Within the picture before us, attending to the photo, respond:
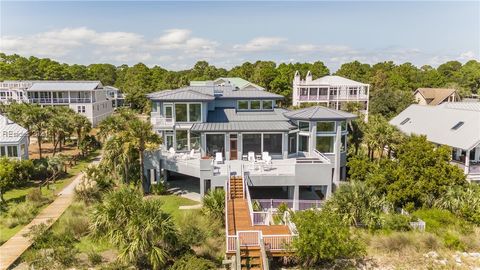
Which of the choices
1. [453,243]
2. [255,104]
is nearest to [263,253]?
[453,243]

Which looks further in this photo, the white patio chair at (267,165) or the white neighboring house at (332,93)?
the white neighboring house at (332,93)

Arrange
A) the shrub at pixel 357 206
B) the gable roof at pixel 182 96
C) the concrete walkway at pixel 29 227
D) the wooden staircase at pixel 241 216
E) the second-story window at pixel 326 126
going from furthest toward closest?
the gable roof at pixel 182 96, the second-story window at pixel 326 126, the shrub at pixel 357 206, the concrete walkway at pixel 29 227, the wooden staircase at pixel 241 216


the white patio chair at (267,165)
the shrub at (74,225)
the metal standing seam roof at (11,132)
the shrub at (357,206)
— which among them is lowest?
the shrub at (74,225)

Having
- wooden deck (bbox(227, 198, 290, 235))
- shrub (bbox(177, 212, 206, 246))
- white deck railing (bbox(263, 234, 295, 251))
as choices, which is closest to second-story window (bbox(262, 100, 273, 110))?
wooden deck (bbox(227, 198, 290, 235))

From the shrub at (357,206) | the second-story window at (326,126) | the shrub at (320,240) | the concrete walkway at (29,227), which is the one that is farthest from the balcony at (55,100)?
the shrub at (320,240)

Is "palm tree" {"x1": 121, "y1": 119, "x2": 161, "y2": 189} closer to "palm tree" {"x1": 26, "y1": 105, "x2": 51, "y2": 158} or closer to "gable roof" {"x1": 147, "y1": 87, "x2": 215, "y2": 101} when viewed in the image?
"gable roof" {"x1": 147, "y1": 87, "x2": 215, "y2": 101}

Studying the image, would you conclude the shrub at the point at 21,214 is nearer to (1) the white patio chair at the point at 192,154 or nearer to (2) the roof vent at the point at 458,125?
(1) the white patio chair at the point at 192,154

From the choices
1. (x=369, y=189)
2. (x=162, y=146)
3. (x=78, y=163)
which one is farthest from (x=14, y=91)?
(x=369, y=189)
